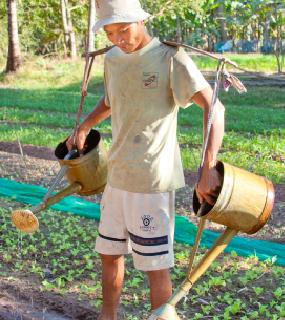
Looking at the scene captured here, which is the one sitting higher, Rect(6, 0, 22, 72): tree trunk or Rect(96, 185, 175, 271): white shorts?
Rect(96, 185, 175, 271): white shorts

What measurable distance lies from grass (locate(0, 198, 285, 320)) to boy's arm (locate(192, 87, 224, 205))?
88cm

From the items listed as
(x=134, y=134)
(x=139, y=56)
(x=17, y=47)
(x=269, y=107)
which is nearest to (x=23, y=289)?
(x=134, y=134)

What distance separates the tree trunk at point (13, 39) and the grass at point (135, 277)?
1232 cm

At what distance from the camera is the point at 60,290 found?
3.23m

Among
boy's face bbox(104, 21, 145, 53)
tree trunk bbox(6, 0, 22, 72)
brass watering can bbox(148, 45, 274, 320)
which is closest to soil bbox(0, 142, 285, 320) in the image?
brass watering can bbox(148, 45, 274, 320)

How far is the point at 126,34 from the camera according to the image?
227 centimetres

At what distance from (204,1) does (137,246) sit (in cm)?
1969

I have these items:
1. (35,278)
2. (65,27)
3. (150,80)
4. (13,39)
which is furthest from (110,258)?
(65,27)

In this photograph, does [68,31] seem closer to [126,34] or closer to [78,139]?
[78,139]

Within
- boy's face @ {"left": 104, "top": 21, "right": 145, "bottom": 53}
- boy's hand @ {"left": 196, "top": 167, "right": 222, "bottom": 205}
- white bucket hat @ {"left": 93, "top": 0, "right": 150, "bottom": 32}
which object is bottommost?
boy's hand @ {"left": 196, "top": 167, "right": 222, "bottom": 205}

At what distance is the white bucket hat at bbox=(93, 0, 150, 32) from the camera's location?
223 cm

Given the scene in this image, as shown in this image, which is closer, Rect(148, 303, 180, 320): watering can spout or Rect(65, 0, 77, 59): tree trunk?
Rect(148, 303, 180, 320): watering can spout

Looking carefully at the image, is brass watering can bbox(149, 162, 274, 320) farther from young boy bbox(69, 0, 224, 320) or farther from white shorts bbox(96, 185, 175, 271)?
white shorts bbox(96, 185, 175, 271)

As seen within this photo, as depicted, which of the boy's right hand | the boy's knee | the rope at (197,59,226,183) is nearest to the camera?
the rope at (197,59,226,183)
